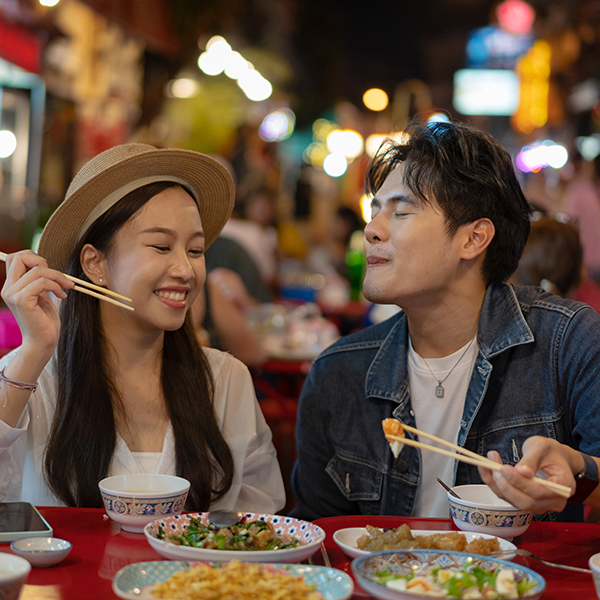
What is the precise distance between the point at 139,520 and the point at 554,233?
7.80 feet

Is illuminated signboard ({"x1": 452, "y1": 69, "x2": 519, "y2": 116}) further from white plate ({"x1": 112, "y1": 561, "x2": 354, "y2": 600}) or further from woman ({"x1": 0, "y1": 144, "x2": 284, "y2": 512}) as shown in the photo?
white plate ({"x1": 112, "y1": 561, "x2": 354, "y2": 600})

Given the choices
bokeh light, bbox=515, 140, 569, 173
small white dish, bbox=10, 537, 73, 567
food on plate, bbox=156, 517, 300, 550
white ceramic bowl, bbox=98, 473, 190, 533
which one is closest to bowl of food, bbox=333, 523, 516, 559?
food on plate, bbox=156, 517, 300, 550

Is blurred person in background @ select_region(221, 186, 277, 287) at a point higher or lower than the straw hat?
higher

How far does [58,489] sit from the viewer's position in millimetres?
1804

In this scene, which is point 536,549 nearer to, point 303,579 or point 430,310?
point 303,579

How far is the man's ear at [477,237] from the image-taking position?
218 cm

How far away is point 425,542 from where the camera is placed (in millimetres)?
1360

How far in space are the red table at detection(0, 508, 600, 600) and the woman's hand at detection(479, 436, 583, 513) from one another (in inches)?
4.6

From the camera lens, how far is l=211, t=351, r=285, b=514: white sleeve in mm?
2012

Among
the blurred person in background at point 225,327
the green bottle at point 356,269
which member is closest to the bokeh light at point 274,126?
the green bottle at point 356,269

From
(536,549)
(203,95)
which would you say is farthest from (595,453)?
(203,95)

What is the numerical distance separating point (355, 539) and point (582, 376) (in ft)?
3.01

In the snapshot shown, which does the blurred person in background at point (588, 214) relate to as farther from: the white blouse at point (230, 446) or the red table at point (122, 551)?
the red table at point (122, 551)

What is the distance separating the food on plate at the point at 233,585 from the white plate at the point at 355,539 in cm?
19
